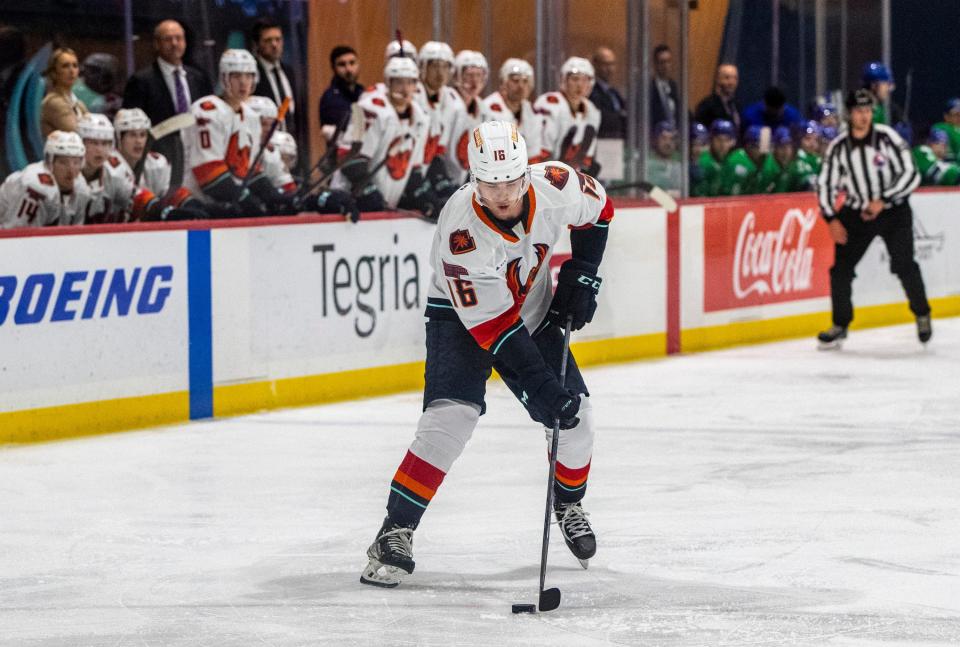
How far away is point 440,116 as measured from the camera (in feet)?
29.4

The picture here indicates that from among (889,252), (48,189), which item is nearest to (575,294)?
(48,189)

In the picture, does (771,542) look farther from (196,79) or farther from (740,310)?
(740,310)

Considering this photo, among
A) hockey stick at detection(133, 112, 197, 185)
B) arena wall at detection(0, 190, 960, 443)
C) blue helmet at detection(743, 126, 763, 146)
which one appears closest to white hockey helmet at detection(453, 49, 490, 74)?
arena wall at detection(0, 190, 960, 443)

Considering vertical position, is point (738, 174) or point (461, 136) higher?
point (461, 136)

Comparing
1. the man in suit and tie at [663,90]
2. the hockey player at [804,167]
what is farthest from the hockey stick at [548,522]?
the hockey player at [804,167]

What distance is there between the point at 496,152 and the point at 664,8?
22.0 feet

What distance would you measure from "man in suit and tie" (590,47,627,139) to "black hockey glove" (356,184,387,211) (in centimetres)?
232

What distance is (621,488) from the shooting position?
571 cm

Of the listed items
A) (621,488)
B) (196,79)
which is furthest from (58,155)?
(621,488)

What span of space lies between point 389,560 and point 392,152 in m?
4.62

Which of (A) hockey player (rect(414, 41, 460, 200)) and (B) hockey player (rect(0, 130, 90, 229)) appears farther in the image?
(A) hockey player (rect(414, 41, 460, 200))

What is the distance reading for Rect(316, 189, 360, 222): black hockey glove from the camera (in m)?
8.05

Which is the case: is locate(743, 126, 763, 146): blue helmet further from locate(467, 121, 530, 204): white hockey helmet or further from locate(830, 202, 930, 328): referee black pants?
locate(467, 121, 530, 204): white hockey helmet

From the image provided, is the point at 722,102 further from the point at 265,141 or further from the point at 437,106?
the point at 265,141
